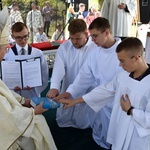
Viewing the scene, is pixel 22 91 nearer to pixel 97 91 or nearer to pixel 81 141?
pixel 81 141

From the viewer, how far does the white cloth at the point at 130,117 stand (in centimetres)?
196

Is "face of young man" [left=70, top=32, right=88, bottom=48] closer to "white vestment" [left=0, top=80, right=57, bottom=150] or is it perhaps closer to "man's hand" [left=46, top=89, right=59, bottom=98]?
"man's hand" [left=46, top=89, right=59, bottom=98]

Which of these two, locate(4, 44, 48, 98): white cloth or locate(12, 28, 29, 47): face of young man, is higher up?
locate(12, 28, 29, 47): face of young man

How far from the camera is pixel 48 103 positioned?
2314 millimetres

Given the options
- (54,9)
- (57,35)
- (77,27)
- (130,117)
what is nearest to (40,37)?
(57,35)

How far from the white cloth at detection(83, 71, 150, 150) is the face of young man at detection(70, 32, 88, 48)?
814 millimetres

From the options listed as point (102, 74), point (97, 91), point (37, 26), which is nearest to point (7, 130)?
point (97, 91)

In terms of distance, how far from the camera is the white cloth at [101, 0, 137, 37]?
23.4ft

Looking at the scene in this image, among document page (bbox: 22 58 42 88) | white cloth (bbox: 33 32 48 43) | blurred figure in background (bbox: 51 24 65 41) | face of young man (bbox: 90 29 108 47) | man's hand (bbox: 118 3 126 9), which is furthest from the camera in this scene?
blurred figure in background (bbox: 51 24 65 41)

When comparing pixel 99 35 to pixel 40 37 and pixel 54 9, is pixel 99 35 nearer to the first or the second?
pixel 40 37

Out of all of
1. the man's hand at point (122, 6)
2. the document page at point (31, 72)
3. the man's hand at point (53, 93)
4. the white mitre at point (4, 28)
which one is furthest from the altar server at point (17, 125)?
the man's hand at point (122, 6)

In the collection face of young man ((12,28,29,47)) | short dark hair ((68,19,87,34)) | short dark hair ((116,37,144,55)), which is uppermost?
short dark hair ((68,19,87,34))

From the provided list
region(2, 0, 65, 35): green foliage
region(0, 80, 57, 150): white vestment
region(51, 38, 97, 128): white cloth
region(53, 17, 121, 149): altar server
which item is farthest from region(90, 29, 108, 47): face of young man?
region(2, 0, 65, 35): green foliage

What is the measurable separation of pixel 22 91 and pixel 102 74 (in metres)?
1.09
